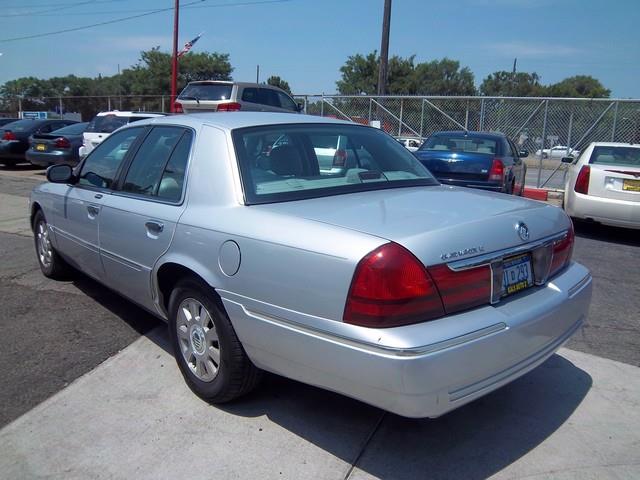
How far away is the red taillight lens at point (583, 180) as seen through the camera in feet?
27.6

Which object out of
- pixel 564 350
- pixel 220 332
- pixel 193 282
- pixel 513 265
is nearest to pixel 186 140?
pixel 193 282

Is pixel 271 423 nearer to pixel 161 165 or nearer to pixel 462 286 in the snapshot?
pixel 462 286

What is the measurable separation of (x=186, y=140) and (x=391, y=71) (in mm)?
55068

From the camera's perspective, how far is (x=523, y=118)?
51.0ft

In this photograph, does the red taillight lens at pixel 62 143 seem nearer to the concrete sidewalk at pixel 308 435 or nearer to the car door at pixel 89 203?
the car door at pixel 89 203

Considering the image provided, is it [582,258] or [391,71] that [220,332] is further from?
[391,71]

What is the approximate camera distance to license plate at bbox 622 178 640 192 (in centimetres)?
797

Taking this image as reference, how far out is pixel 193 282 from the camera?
3.19m

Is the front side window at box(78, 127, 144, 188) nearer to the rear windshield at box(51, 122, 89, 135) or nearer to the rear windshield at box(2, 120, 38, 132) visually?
the rear windshield at box(51, 122, 89, 135)

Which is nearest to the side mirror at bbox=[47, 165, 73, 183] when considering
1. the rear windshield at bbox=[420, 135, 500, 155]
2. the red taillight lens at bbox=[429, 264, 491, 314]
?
the red taillight lens at bbox=[429, 264, 491, 314]

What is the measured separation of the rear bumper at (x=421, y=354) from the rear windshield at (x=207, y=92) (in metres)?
10.7

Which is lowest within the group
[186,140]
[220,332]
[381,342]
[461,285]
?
[220,332]

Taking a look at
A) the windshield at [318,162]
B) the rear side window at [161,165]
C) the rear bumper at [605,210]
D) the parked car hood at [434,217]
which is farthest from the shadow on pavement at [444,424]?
the rear bumper at [605,210]

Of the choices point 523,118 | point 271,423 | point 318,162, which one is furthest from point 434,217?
point 523,118
